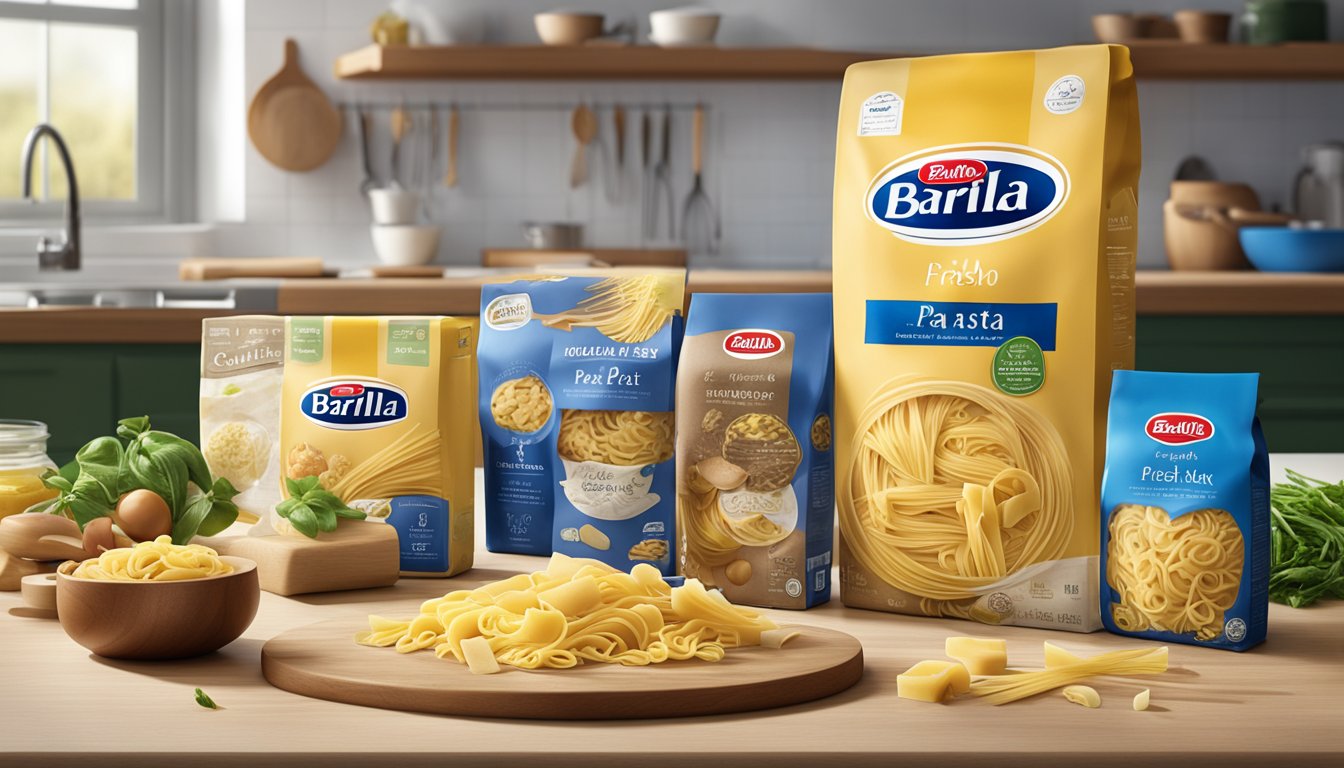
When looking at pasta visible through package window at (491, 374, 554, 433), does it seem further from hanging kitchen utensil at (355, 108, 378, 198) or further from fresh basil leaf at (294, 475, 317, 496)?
hanging kitchen utensil at (355, 108, 378, 198)

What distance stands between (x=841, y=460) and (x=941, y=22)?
3398mm

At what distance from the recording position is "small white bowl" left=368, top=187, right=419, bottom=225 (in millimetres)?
3945

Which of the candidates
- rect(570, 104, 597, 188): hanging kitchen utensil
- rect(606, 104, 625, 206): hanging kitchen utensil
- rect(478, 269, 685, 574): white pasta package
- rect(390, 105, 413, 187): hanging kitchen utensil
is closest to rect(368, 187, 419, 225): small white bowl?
rect(390, 105, 413, 187): hanging kitchen utensil

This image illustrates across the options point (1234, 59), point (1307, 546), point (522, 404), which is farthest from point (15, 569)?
point (1234, 59)

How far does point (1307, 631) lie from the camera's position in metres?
0.92

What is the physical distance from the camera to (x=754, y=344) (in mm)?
983

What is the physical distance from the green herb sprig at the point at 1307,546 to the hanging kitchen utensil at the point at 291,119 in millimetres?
3444

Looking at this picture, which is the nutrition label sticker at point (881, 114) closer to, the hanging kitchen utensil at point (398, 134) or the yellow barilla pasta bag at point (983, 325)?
the yellow barilla pasta bag at point (983, 325)

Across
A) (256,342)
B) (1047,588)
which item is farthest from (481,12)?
(1047,588)

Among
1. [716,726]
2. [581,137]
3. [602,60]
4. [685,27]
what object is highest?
[685,27]

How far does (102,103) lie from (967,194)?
3.80 m

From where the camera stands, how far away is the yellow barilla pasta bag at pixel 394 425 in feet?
3.51

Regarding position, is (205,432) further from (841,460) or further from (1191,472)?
(1191,472)

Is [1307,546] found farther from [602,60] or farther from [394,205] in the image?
[394,205]
